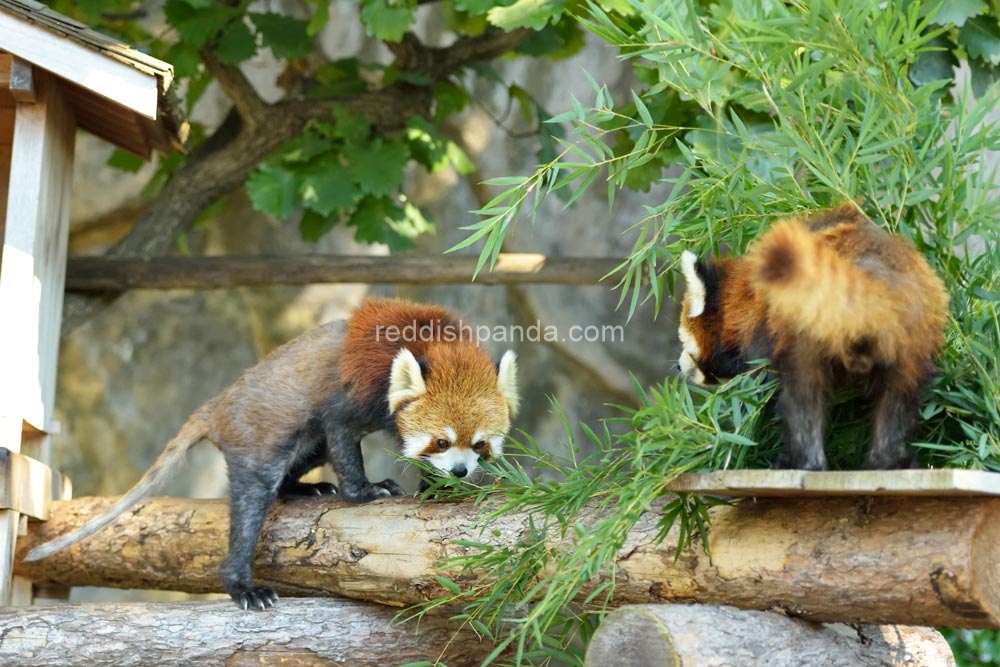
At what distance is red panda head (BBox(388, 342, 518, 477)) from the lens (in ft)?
10.1

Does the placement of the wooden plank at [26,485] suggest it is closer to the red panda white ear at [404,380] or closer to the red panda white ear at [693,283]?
the red panda white ear at [404,380]

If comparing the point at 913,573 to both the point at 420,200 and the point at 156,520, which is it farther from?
the point at 420,200

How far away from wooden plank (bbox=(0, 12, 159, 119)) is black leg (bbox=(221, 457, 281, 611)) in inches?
45.6

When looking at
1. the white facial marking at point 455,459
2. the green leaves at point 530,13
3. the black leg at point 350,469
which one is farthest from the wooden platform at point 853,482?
the green leaves at point 530,13

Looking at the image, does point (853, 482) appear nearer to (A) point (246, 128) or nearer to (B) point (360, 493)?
(B) point (360, 493)

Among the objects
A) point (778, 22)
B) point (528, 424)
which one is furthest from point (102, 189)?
point (778, 22)

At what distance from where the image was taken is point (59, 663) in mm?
2867

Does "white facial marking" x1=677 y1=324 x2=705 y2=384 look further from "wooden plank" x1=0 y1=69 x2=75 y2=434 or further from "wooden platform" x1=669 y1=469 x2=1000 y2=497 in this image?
"wooden plank" x1=0 y1=69 x2=75 y2=434

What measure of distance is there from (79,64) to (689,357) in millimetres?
2067

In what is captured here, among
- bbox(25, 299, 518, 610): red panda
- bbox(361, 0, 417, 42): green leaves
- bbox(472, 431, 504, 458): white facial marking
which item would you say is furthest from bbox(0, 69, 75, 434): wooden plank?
bbox(472, 431, 504, 458): white facial marking

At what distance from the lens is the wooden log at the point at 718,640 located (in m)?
2.11

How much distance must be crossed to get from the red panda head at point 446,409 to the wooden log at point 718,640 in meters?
0.97

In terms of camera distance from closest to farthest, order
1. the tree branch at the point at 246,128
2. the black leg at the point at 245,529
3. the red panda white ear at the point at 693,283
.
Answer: the red panda white ear at the point at 693,283, the black leg at the point at 245,529, the tree branch at the point at 246,128

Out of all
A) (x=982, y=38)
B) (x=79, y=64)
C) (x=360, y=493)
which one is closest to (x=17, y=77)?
(x=79, y=64)
